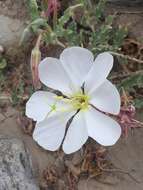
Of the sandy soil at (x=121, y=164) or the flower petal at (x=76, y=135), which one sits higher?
the flower petal at (x=76, y=135)

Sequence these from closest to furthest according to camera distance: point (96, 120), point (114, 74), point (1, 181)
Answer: point (96, 120)
point (1, 181)
point (114, 74)

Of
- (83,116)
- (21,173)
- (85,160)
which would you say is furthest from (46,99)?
(85,160)

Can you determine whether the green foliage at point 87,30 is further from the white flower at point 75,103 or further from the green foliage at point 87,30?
the white flower at point 75,103

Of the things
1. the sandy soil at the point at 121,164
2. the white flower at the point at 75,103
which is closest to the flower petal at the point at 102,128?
the white flower at the point at 75,103

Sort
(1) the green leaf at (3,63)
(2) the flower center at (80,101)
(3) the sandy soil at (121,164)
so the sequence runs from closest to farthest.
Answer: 1. (2) the flower center at (80,101)
2. (3) the sandy soil at (121,164)
3. (1) the green leaf at (3,63)

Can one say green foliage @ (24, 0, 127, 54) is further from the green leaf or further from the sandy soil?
the sandy soil

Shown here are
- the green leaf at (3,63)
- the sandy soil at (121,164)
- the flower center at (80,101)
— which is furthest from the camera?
the green leaf at (3,63)

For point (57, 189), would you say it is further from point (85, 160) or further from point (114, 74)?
point (114, 74)
